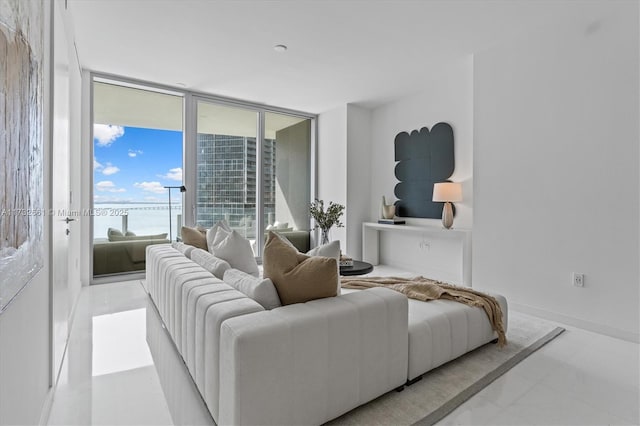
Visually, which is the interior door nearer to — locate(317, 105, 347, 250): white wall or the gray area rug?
the gray area rug

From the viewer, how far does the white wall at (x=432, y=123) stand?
13.9ft

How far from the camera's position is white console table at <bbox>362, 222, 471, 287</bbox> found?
3969 mm

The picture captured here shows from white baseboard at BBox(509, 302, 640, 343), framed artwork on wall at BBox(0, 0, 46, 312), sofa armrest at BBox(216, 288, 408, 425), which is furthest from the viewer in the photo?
white baseboard at BBox(509, 302, 640, 343)

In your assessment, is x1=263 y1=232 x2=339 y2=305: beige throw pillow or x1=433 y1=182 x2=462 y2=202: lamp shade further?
x1=433 y1=182 x2=462 y2=202: lamp shade

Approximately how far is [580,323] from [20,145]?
3.83 m

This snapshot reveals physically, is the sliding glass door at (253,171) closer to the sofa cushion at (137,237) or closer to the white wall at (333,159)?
the white wall at (333,159)

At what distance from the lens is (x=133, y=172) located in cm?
454

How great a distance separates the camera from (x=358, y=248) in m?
5.54

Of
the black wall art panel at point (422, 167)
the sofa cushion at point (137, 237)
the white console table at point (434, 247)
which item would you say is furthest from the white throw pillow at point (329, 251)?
the sofa cushion at point (137, 237)

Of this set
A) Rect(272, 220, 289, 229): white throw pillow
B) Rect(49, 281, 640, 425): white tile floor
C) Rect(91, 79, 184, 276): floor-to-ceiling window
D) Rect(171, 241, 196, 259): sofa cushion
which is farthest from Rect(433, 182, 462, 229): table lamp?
Rect(91, 79, 184, 276): floor-to-ceiling window

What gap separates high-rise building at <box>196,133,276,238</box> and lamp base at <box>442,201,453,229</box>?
2811 mm

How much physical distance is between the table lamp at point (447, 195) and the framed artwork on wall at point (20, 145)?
3899 millimetres

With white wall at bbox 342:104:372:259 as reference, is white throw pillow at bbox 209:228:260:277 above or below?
below

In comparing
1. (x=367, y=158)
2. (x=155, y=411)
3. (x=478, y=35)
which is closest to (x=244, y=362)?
(x=155, y=411)
